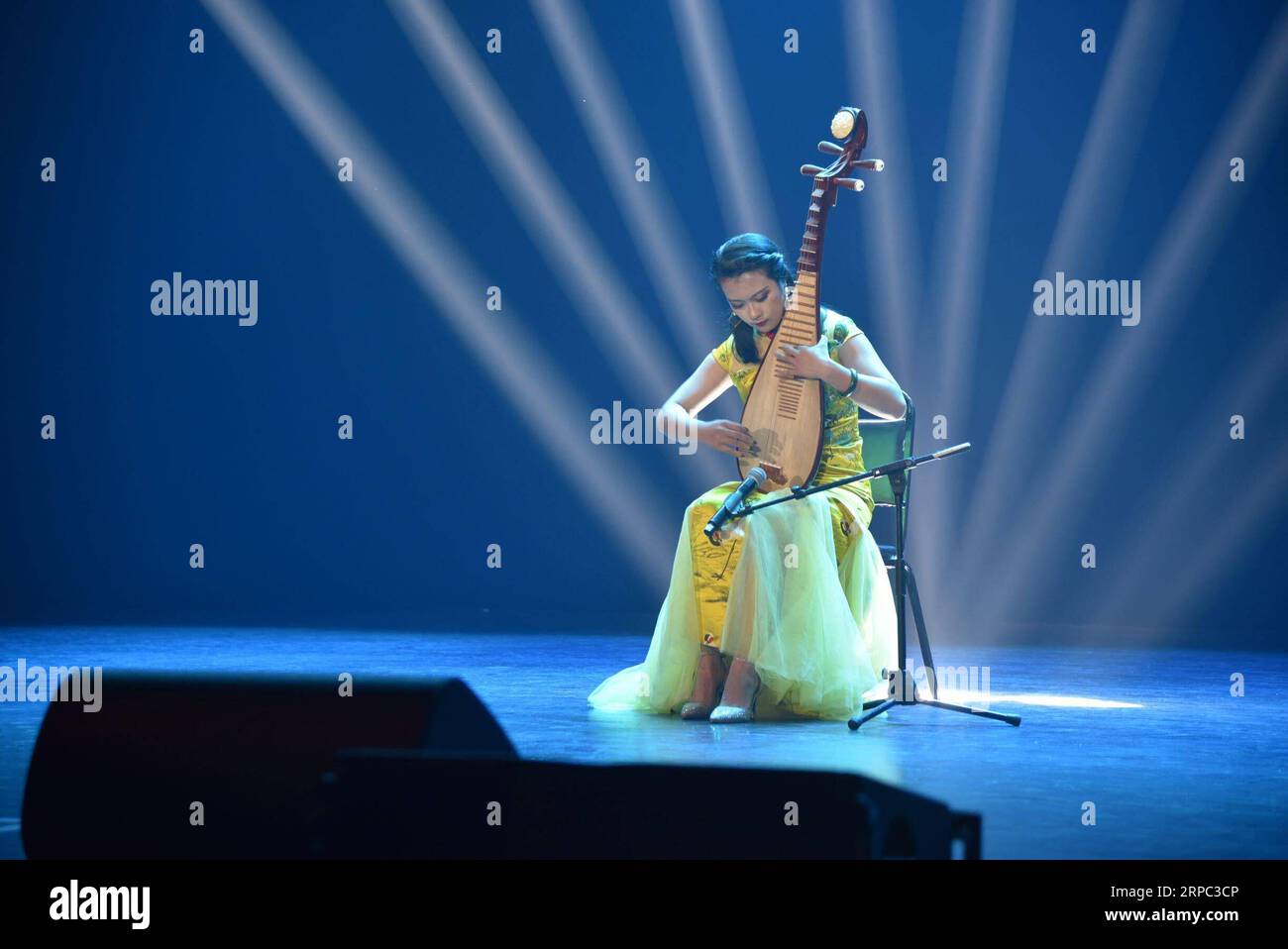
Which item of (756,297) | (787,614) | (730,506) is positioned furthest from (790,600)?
(756,297)

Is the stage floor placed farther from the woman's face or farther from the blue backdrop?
the blue backdrop

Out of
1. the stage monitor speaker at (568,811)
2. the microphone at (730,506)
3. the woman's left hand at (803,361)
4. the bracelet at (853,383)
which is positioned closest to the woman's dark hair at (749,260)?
the woman's left hand at (803,361)

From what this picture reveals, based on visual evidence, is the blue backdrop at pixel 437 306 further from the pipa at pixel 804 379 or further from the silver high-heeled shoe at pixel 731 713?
the silver high-heeled shoe at pixel 731 713

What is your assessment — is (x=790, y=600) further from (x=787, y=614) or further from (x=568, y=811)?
(x=568, y=811)

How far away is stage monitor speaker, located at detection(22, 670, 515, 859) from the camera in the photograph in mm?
1388

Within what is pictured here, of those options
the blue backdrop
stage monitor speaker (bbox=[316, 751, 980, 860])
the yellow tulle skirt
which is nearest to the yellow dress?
the yellow tulle skirt

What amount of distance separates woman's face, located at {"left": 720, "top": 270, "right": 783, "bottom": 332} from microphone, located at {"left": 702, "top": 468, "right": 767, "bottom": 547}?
0.38m

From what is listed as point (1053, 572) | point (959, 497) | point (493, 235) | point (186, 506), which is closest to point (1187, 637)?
point (1053, 572)

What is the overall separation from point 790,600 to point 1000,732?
585 millimetres

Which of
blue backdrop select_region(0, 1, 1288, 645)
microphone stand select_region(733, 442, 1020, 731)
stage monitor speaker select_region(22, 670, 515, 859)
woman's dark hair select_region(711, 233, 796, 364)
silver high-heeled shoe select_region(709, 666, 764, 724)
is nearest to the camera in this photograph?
stage monitor speaker select_region(22, 670, 515, 859)

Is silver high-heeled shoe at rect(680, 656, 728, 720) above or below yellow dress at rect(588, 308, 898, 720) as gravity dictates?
below

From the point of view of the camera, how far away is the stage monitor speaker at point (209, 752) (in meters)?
1.39

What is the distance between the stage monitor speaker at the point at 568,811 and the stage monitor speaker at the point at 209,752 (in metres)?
0.13
